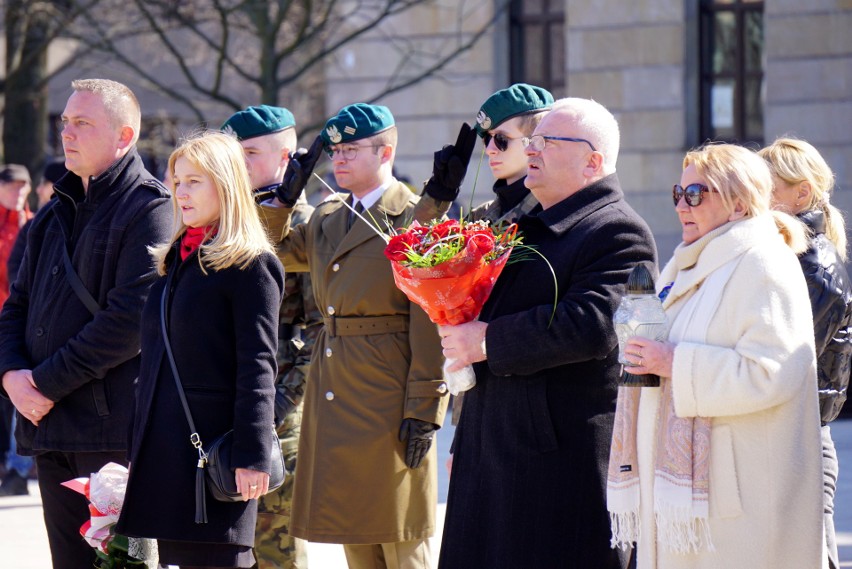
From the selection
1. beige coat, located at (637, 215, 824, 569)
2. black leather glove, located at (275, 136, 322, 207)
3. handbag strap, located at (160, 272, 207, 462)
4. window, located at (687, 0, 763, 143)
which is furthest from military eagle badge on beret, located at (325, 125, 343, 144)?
window, located at (687, 0, 763, 143)

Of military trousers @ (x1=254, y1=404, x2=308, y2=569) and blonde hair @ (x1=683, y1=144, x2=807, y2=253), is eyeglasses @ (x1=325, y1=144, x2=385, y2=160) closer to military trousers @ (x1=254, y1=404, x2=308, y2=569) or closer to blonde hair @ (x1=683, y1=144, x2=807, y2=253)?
military trousers @ (x1=254, y1=404, x2=308, y2=569)

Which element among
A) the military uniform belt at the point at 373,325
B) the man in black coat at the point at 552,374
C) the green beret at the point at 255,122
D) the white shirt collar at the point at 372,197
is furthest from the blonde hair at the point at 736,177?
the green beret at the point at 255,122

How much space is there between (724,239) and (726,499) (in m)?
0.76

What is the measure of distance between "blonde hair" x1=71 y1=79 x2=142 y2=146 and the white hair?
1.78m

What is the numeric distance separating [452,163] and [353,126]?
0.57m

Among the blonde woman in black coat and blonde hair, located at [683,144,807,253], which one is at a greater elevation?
blonde hair, located at [683,144,807,253]

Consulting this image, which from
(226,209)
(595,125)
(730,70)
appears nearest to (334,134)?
(226,209)

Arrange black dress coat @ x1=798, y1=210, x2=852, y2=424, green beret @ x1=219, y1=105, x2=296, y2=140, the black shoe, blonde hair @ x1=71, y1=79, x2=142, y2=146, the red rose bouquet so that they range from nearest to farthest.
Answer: the red rose bouquet
black dress coat @ x1=798, y1=210, x2=852, y2=424
blonde hair @ x1=71, y1=79, x2=142, y2=146
green beret @ x1=219, y1=105, x2=296, y2=140
the black shoe

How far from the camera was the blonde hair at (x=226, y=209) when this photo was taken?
4.51 metres

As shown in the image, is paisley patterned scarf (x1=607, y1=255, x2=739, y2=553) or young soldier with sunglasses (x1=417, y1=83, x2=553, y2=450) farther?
young soldier with sunglasses (x1=417, y1=83, x2=553, y2=450)

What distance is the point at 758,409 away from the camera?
12.9ft

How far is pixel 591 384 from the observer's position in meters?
4.52

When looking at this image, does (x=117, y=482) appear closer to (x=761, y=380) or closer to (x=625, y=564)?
(x=625, y=564)

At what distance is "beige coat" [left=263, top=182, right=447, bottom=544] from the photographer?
5.32 m
